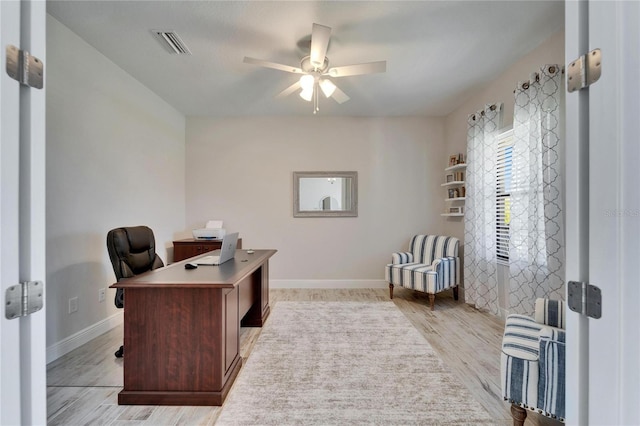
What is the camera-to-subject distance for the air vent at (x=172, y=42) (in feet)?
7.95

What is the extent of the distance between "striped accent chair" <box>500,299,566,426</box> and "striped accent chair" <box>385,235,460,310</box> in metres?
1.93

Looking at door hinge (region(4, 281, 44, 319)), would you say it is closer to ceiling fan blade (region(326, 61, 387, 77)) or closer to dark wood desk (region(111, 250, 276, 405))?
dark wood desk (region(111, 250, 276, 405))

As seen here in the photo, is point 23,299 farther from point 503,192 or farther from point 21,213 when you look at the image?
point 503,192

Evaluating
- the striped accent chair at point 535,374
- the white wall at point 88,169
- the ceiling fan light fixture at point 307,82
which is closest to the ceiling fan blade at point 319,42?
the ceiling fan light fixture at point 307,82

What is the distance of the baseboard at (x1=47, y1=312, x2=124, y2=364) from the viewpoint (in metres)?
2.29

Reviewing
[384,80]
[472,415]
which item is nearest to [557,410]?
[472,415]

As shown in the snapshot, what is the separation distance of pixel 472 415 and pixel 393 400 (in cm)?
45

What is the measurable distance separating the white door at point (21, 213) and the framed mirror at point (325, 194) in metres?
3.83

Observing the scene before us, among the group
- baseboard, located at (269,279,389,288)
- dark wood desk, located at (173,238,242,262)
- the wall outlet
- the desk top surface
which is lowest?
baseboard, located at (269,279,389,288)

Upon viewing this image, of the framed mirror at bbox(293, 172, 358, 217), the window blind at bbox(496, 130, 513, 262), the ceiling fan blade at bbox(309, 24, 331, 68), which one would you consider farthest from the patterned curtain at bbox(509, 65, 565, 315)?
the framed mirror at bbox(293, 172, 358, 217)

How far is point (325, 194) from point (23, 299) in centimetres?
401

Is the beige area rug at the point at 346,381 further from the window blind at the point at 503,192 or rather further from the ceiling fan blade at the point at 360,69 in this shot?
the ceiling fan blade at the point at 360,69

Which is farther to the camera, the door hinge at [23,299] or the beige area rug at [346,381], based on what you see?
the beige area rug at [346,381]

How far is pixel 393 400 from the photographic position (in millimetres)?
1782
